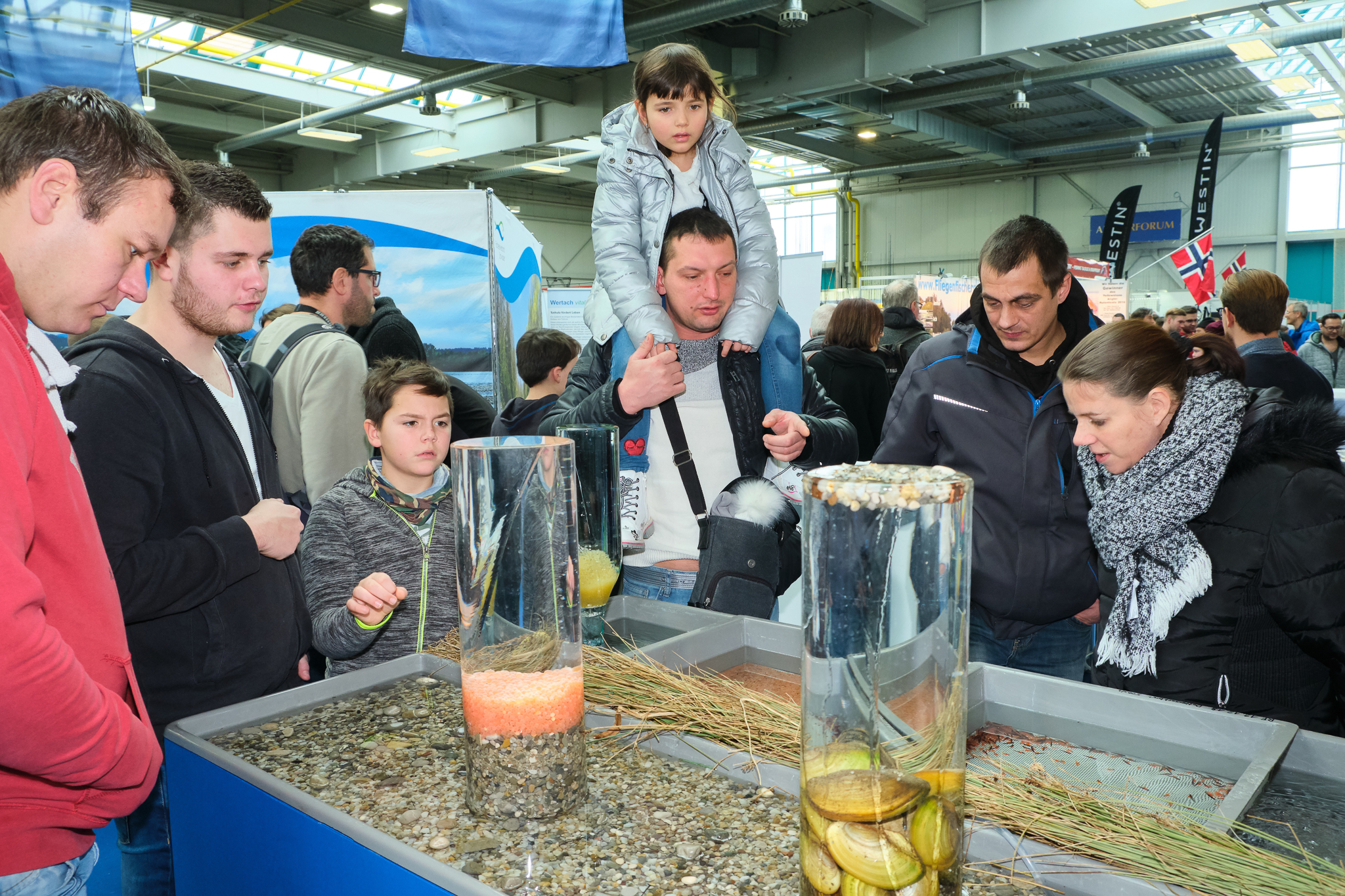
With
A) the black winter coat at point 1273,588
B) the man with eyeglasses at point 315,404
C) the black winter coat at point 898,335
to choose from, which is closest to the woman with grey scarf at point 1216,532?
the black winter coat at point 1273,588

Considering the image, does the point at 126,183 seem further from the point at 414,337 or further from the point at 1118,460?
the point at 414,337

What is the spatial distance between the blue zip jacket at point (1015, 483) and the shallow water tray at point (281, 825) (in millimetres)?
1111

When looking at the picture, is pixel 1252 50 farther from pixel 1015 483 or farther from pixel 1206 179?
pixel 1015 483

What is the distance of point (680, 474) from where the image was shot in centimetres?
196

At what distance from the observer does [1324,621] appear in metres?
1.52

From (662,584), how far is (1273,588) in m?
1.10

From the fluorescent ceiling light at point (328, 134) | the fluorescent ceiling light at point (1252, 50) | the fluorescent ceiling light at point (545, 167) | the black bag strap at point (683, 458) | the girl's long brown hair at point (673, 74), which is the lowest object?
the black bag strap at point (683, 458)

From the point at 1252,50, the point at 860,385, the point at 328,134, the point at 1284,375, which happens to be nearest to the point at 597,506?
the point at 860,385

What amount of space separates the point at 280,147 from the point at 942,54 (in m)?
11.0

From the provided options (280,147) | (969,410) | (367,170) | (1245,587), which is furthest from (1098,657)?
(280,147)

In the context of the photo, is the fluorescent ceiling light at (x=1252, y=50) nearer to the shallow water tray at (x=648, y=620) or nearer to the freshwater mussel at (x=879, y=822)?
the shallow water tray at (x=648, y=620)

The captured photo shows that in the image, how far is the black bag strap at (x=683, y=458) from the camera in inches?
75.5

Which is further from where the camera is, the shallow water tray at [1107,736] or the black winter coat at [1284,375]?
the black winter coat at [1284,375]

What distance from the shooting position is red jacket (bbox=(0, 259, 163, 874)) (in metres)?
0.73
